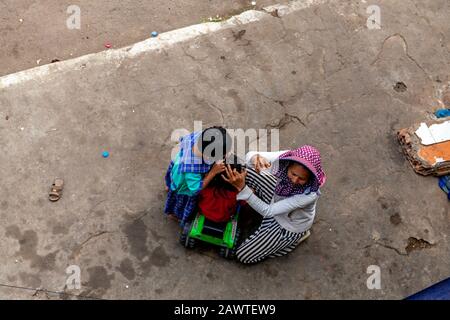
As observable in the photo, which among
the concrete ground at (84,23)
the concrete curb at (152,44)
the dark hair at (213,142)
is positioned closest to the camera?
the dark hair at (213,142)

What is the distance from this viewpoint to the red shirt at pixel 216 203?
376cm

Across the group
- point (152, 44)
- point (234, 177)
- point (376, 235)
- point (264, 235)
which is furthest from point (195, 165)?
point (152, 44)

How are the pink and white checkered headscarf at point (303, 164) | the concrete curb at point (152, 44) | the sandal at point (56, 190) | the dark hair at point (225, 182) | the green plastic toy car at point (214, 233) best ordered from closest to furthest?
the pink and white checkered headscarf at point (303, 164)
the dark hair at point (225, 182)
the green plastic toy car at point (214, 233)
the sandal at point (56, 190)
the concrete curb at point (152, 44)

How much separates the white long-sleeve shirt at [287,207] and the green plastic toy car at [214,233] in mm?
308

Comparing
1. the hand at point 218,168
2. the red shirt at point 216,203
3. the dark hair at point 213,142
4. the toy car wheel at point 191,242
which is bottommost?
the toy car wheel at point 191,242

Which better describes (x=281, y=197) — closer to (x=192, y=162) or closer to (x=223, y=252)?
(x=223, y=252)

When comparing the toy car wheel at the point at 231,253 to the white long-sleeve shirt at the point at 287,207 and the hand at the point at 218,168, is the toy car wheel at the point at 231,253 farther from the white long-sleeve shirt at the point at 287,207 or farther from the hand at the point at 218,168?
the hand at the point at 218,168

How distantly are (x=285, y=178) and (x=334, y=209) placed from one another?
932 mm

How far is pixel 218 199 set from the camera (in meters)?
3.77

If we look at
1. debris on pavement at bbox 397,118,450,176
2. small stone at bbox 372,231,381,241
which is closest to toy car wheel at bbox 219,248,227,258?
small stone at bbox 372,231,381,241

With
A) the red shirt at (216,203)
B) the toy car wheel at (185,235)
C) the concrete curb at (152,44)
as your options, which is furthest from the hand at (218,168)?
the concrete curb at (152,44)

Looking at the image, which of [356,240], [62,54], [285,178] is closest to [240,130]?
[285,178]

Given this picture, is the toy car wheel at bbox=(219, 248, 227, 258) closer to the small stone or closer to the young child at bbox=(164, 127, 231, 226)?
the young child at bbox=(164, 127, 231, 226)

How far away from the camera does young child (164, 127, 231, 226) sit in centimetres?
341
